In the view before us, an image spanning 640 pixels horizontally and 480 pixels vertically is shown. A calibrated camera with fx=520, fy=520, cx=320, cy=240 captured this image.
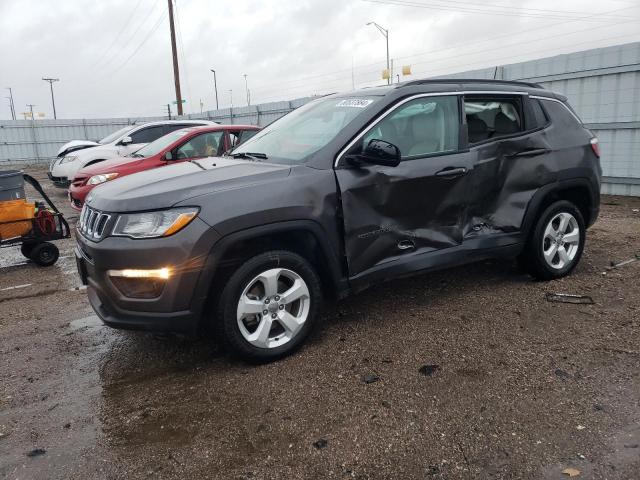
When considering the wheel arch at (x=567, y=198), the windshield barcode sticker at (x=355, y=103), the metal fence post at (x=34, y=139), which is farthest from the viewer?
the metal fence post at (x=34, y=139)

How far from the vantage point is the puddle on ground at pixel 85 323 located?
430 cm

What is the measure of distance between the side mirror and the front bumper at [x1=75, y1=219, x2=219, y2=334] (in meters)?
1.15

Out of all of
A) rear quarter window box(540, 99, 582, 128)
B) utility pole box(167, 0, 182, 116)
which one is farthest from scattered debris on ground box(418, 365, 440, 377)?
utility pole box(167, 0, 182, 116)

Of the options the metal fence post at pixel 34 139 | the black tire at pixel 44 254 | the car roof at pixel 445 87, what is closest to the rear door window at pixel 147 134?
the black tire at pixel 44 254

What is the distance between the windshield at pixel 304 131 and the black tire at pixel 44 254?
3334 millimetres

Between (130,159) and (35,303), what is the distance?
4.11 m

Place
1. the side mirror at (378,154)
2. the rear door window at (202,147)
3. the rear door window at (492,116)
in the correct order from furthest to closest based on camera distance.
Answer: the rear door window at (202,147)
the rear door window at (492,116)
the side mirror at (378,154)

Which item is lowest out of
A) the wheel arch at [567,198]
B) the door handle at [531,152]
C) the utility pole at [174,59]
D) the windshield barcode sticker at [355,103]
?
the wheel arch at [567,198]

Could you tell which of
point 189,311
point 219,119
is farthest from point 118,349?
point 219,119

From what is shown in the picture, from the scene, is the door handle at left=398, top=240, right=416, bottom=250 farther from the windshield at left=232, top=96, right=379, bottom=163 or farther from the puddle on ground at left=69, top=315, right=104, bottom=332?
the puddle on ground at left=69, top=315, right=104, bottom=332

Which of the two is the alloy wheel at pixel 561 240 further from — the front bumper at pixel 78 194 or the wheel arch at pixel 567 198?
the front bumper at pixel 78 194

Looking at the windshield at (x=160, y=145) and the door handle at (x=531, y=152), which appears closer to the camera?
the door handle at (x=531, y=152)

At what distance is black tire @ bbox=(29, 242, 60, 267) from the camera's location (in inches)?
247

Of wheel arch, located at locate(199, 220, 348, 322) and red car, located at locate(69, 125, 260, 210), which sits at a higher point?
red car, located at locate(69, 125, 260, 210)
